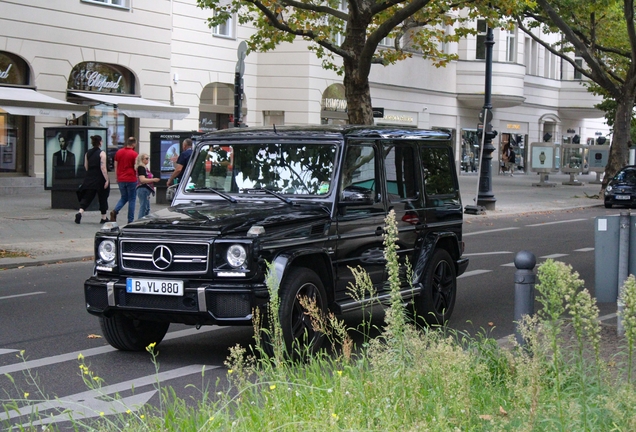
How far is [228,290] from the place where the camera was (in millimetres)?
7180

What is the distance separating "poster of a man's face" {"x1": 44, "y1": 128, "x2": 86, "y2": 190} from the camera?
23.0 m

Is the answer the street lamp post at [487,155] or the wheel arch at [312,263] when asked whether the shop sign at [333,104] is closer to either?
the street lamp post at [487,155]

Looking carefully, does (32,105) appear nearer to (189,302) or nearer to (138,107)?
(138,107)

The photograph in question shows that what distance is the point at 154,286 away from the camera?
7.46 metres

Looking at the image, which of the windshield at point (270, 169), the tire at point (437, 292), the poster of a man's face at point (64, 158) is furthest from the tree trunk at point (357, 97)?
the windshield at point (270, 169)

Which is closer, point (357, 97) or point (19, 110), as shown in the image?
point (357, 97)

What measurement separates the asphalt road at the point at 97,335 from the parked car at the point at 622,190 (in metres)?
16.4

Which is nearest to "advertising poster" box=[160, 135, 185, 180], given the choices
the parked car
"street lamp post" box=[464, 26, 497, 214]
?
"street lamp post" box=[464, 26, 497, 214]

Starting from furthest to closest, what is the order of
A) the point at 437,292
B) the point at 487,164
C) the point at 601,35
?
1. the point at 601,35
2. the point at 487,164
3. the point at 437,292

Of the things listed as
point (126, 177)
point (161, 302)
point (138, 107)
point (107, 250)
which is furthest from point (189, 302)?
point (138, 107)

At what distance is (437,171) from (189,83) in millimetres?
27053

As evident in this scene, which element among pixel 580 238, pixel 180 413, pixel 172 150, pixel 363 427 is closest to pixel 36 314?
pixel 180 413

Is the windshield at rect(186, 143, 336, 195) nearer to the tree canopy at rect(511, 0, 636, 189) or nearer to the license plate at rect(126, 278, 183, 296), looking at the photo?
the license plate at rect(126, 278, 183, 296)

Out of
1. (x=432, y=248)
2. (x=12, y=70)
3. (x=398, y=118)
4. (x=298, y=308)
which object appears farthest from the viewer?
(x=398, y=118)
